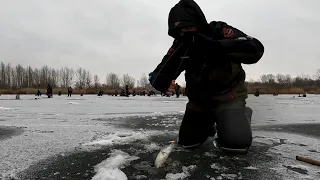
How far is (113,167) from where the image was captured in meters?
2.18

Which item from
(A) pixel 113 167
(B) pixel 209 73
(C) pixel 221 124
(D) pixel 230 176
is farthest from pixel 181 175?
(B) pixel 209 73

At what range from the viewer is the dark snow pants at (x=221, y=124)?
2.61 meters

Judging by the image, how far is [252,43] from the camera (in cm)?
263

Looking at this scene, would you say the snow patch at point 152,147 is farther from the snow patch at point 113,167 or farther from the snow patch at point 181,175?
→ the snow patch at point 181,175

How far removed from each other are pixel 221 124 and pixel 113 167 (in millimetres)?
1154

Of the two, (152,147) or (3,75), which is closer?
(152,147)

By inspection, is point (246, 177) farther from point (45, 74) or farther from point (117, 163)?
point (45, 74)

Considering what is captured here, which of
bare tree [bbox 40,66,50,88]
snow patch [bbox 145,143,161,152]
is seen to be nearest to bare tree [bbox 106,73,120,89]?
bare tree [bbox 40,66,50,88]

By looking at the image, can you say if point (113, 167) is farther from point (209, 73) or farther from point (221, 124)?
point (209, 73)

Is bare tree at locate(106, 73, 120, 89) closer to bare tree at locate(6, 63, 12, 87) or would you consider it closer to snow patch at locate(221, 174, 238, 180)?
bare tree at locate(6, 63, 12, 87)

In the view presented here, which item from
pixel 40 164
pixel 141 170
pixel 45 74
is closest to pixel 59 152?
pixel 40 164

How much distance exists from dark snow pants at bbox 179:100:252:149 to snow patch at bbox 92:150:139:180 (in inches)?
29.0

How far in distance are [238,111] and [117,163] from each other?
1262mm

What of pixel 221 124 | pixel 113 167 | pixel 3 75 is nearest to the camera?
pixel 113 167
